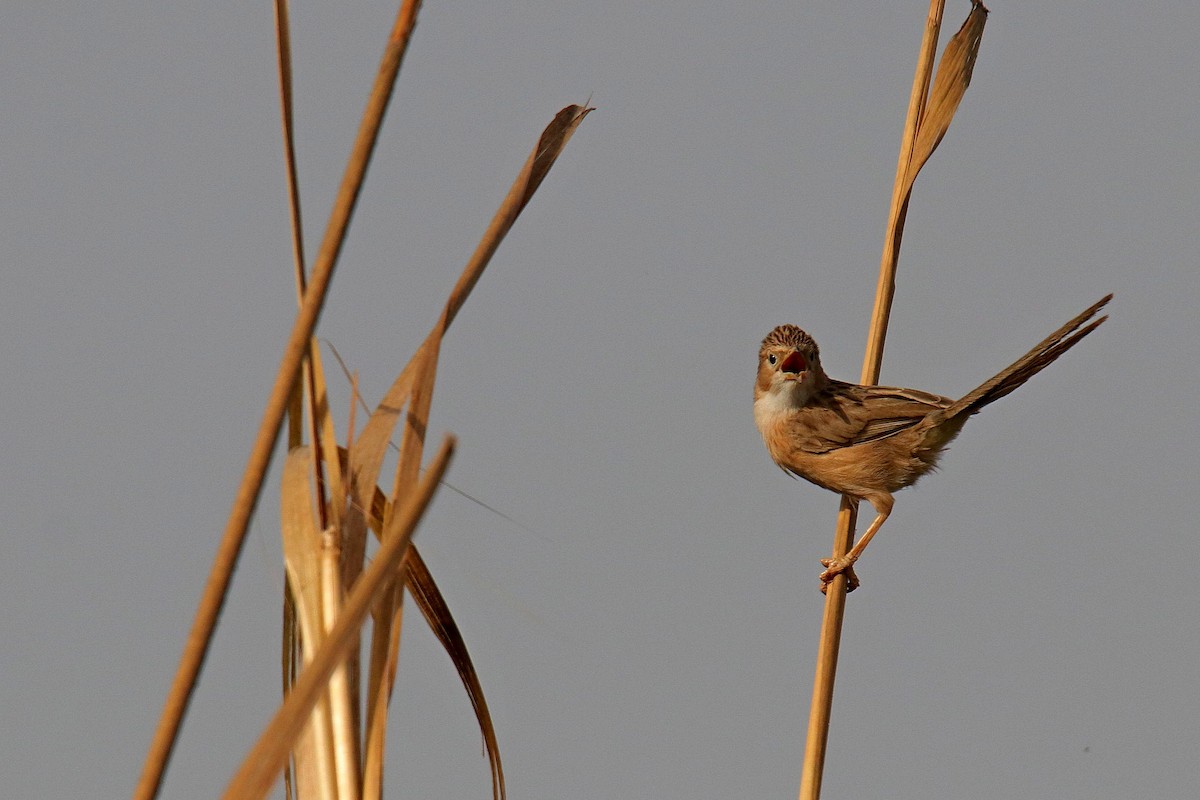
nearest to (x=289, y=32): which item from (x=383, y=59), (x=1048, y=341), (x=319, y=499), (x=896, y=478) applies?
(x=383, y=59)

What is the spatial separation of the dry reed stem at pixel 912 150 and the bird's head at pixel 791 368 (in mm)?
1497

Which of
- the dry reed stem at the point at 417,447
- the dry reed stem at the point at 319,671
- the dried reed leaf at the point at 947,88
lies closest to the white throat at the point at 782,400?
the dried reed leaf at the point at 947,88

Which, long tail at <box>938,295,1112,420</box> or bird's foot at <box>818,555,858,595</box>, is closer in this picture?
long tail at <box>938,295,1112,420</box>

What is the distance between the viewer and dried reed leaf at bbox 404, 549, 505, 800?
75.6 inches

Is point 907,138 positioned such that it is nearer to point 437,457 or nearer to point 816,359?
point 816,359

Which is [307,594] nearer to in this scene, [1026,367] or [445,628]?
[445,628]

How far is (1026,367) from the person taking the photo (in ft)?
13.4

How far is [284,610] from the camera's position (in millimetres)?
1956

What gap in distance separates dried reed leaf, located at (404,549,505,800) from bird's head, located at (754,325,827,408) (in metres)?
3.22

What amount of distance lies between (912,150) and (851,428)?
184 centimetres

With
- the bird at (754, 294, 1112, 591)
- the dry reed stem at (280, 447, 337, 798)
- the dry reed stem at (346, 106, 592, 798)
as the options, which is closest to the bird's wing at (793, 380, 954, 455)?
the bird at (754, 294, 1112, 591)

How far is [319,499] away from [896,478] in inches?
134

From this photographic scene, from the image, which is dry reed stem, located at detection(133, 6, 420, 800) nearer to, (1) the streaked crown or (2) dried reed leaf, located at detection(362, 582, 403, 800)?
(2) dried reed leaf, located at detection(362, 582, 403, 800)

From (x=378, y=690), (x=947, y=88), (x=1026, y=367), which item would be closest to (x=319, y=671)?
(x=378, y=690)
